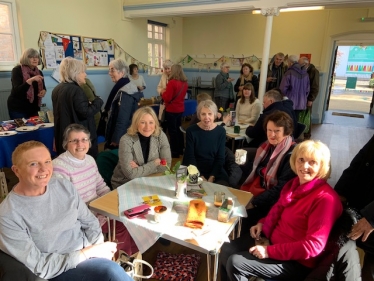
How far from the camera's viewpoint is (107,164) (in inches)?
89.7

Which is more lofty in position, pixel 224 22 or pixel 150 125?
pixel 224 22

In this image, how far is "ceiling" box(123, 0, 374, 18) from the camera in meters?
4.15

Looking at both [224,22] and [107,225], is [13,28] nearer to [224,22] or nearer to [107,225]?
[107,225]

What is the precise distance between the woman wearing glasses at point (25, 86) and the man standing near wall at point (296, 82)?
409cm

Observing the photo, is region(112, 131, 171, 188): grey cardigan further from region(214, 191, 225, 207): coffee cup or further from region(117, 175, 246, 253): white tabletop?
region(214, 191, 225, 207): coffee cup

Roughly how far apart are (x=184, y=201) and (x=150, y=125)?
29.0 inches

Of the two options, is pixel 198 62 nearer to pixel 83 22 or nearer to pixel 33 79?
pixel 83 22

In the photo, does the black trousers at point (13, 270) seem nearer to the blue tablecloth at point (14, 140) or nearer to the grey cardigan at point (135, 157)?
the grey cardigan at point (135, 157)

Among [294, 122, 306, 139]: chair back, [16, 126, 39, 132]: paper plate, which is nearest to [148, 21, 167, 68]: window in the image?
[16, 126, 39, 132]: paper plate

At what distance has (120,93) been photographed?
3051 millimetres

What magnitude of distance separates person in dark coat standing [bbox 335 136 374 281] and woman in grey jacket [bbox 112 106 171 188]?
1.28m

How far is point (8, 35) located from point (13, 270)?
436cm

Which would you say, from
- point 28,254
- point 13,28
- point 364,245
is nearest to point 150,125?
point 28,254

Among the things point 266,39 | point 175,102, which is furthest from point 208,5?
point 175,102
